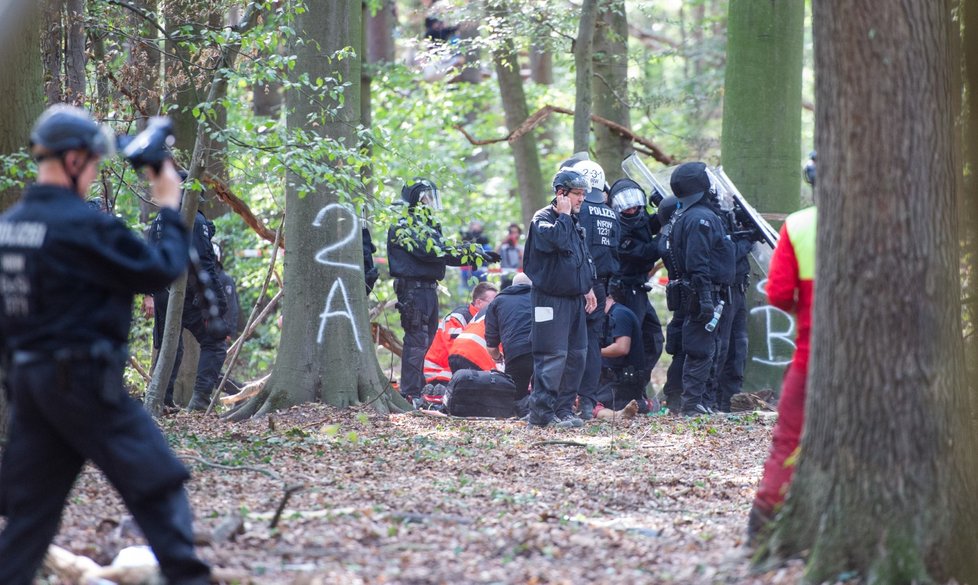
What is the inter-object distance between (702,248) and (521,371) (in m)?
2.28

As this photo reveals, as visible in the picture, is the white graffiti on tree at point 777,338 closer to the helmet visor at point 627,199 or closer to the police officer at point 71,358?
the helmet visor at point 627,199

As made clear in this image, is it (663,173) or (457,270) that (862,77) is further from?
(457,270)

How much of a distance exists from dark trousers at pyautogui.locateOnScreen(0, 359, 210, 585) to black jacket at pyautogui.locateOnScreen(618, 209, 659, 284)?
857 cm

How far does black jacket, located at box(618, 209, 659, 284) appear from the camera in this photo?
12.3 meters

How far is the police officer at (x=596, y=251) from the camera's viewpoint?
11461 millimetres

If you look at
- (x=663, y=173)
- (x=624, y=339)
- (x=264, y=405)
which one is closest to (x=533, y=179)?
(x=663, y=173)

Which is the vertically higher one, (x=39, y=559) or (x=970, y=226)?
(x=970, y=226)

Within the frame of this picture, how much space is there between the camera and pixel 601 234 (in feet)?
38.7

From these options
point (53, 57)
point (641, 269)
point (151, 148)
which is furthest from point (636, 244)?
point (151, 148)

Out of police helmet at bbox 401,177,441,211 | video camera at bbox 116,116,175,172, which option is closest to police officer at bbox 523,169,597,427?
police helmet at bbox 401,177,441,211

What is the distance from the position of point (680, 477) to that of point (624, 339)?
4356 mm

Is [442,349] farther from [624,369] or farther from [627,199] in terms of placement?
[627,199]

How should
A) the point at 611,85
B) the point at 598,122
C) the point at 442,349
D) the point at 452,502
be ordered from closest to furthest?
the point at 452,502 → the point at 442,349 → the point at 598,122 → the point at 611,85

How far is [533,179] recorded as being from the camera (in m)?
19.5
